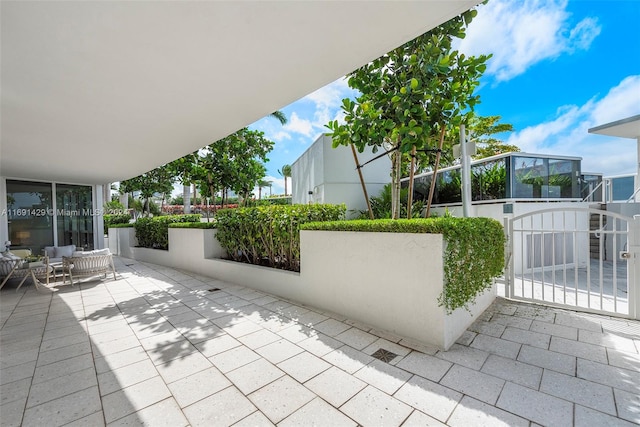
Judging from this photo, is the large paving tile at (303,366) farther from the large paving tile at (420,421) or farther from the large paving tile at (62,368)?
the large paving tile at (62,368)

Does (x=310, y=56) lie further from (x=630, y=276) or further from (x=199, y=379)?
(x=630, y=276)

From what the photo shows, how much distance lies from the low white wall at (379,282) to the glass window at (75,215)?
8.76 meters

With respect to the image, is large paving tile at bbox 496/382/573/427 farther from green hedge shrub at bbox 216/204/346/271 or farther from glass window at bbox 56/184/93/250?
glass window at bbox 56/184/93/250

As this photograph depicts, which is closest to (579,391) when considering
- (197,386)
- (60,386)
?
(197,386)

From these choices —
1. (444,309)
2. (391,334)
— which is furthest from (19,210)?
(444,309)

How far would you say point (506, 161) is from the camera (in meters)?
6.39

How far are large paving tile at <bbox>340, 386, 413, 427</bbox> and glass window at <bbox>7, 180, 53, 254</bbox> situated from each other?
37.4ft

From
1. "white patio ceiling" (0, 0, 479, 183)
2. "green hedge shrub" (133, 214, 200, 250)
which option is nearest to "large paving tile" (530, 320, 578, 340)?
"white patio ceiling" (0, 0, 479, 183)

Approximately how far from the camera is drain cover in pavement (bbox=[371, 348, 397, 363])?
2.70 metres

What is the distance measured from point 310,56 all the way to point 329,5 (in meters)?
0.64

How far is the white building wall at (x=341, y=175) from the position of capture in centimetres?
998

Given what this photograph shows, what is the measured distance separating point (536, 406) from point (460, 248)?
1.49 meters

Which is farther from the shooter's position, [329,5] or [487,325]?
[487,325]

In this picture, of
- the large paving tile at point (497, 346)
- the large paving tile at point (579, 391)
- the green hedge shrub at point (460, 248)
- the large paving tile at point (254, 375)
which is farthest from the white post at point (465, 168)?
the large paving tile at point (254, 375)
